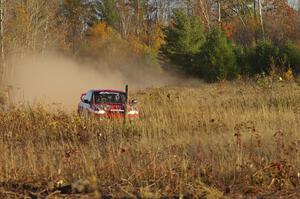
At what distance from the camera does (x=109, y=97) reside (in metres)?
17.7

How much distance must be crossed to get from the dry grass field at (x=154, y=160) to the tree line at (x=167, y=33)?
15.3m

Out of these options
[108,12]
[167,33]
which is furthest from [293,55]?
[108,12]

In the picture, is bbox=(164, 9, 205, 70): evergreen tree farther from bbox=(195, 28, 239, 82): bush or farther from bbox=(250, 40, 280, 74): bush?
bbox=(250, 40, 280, 74): bush

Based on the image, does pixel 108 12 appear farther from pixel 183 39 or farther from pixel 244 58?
pixel 244 58

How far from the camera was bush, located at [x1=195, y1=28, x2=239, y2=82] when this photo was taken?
127ft

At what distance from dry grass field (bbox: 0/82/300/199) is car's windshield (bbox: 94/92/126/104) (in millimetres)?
5871

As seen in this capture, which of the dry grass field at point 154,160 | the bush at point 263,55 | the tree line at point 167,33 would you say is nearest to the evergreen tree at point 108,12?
the tree line at point 167,33

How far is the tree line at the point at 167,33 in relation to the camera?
1545 inches

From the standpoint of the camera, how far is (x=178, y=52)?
1795 inches

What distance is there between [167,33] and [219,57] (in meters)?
8.85

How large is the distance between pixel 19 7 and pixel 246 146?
139 ft

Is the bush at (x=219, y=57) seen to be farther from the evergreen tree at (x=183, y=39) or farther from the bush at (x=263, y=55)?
the evergreen tree at (x=183, y=39)

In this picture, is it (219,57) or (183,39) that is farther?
(183,39)

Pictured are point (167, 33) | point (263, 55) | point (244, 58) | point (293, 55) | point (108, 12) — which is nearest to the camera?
point (293, 55)
